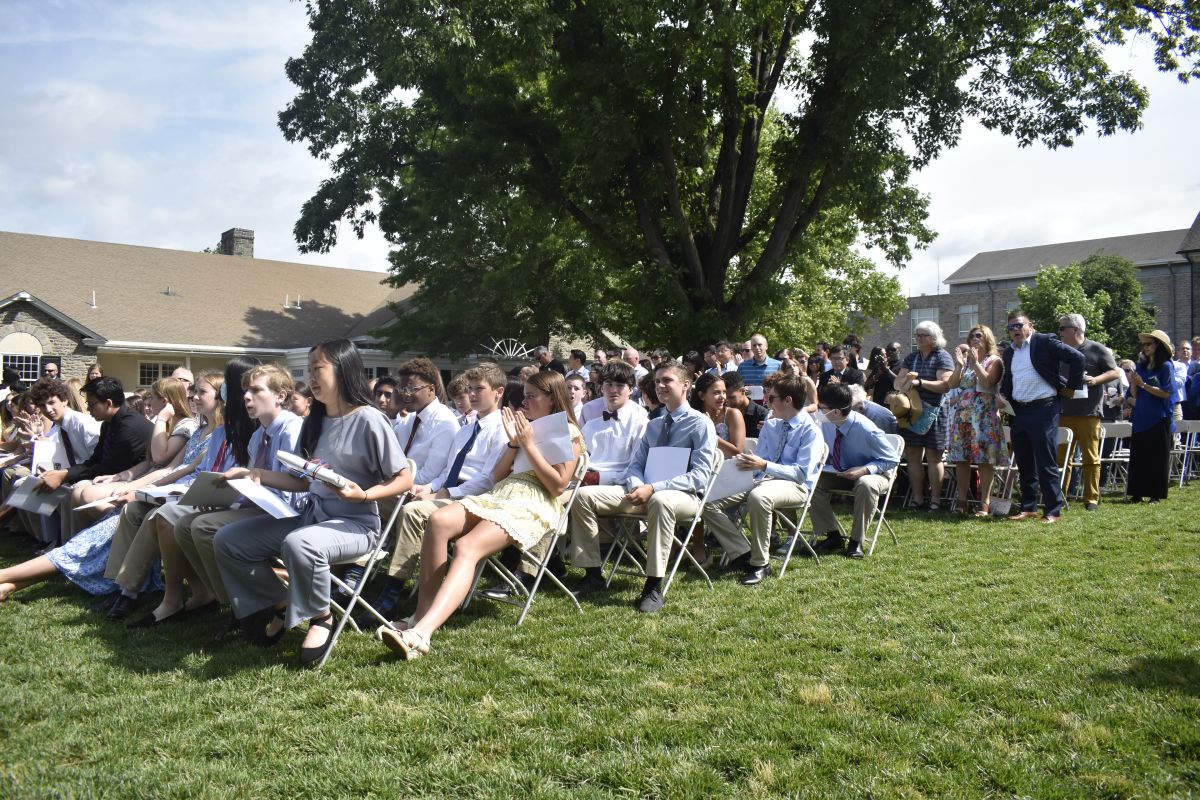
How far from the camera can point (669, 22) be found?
555 inches

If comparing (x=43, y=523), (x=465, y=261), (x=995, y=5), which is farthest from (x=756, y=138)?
(x=43, y=523)

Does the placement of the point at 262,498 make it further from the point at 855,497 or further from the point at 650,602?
the point at 855,497

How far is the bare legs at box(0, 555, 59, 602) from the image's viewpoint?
19.1 feet

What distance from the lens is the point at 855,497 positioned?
6.96 meters

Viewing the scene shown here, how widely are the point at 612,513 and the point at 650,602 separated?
0.76 meters

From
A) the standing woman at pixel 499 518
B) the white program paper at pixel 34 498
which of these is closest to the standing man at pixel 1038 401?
the standing woman at pixel 499 518

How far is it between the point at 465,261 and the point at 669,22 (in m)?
12.3

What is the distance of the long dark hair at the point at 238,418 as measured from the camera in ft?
18.1

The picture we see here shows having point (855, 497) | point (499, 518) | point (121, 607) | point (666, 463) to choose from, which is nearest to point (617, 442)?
point (666, 463)

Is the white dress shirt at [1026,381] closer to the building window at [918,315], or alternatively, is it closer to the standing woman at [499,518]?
the standing woman at [499,518]

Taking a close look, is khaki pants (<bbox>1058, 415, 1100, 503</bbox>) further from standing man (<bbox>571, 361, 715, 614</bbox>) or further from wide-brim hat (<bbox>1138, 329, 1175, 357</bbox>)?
standing man (<bbox>571, 361, 715, 614</bbox>)

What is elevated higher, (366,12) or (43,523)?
(366,12)

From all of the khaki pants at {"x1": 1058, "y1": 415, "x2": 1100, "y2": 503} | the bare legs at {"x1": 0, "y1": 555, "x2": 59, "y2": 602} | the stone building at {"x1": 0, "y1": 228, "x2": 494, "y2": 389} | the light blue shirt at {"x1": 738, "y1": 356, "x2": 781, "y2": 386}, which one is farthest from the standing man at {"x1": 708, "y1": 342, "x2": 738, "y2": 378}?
the stone building at {"x1": 0, "y1": 228, "x2": 494, "y2": 389}

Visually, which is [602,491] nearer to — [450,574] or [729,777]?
[450,574]
